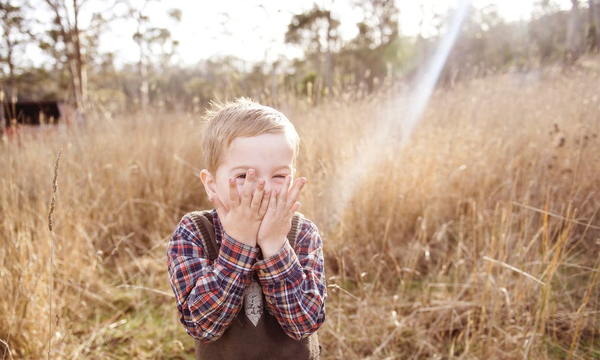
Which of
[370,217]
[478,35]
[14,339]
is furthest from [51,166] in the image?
[478,35]

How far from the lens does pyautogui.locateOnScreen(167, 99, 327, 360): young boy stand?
2.78 ft

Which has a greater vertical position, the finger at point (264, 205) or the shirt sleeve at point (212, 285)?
the finger at point (264, 205)

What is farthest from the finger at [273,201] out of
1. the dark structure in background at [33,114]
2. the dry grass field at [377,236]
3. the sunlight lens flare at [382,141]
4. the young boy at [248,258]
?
the dark structure in background at [33,114]

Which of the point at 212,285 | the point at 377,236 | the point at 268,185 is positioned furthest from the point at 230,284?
the point at 377,236

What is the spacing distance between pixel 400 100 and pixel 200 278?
337 cm

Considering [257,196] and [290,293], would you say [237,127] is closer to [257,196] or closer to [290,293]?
[257,196]

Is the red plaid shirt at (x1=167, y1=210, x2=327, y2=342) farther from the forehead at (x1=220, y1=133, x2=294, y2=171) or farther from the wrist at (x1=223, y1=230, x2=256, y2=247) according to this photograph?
the forehead at (x1=220, y1=133, x2=294, y2=171)

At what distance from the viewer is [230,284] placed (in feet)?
2.74

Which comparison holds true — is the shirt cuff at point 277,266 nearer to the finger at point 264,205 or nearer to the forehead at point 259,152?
the finger at point 264,205

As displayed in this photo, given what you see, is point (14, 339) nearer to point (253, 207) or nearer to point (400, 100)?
A: point (253, 207)

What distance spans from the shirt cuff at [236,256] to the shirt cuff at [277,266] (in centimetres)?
3

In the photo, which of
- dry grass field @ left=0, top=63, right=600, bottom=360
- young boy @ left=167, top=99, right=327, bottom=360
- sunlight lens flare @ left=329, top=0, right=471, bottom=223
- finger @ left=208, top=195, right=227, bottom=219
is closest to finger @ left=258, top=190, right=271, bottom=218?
young boy @ left=167, top=99, right=327, bottom=360

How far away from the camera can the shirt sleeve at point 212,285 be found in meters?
0.84

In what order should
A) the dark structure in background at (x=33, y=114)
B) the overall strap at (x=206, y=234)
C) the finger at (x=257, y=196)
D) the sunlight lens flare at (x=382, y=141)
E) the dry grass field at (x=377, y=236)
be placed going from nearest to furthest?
the finger at (x=257, y=196), the overall strap at (x=206, y=234), the dry grass field at (x=377, y=236), the sunlight lens flare at (x=382, y=141), the dark structure in background at (x=33, y=114)
